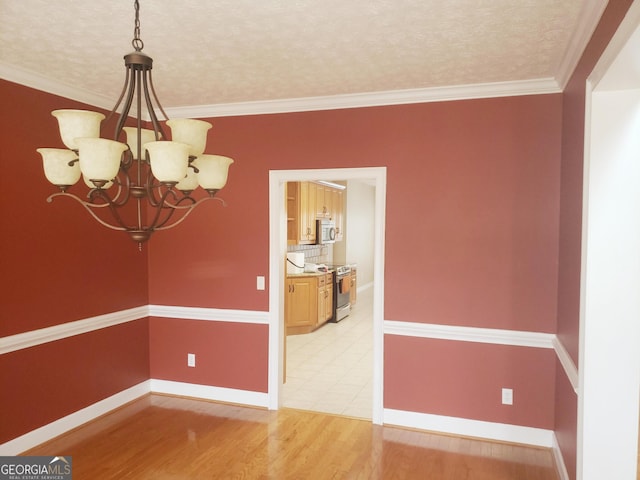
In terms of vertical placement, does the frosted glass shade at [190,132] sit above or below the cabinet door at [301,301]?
above

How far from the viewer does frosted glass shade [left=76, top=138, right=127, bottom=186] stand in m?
1.53

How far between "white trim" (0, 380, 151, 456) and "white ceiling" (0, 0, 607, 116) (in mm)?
2528

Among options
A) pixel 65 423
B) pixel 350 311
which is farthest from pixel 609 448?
pixel 350 311

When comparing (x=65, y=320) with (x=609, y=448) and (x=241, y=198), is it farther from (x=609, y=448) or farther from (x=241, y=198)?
(x=609, y=448)

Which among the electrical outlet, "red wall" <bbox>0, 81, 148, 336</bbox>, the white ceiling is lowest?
the electrical outlet

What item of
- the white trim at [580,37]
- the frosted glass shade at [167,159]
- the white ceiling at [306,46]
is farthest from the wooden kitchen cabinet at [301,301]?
the frosted glass shade at [167,159]

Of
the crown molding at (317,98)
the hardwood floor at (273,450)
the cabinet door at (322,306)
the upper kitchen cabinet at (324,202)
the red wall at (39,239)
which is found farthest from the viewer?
the upper kitchen cabinet at (324,202)

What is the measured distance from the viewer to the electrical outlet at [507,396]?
3521mm

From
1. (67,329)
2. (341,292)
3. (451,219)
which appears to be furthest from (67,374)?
(341,292)

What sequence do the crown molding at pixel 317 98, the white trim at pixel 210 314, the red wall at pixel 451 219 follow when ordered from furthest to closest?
the white trim at pixel 210 314 < the red wall at pixel 451 219 < the crown molding at pixel 317 98

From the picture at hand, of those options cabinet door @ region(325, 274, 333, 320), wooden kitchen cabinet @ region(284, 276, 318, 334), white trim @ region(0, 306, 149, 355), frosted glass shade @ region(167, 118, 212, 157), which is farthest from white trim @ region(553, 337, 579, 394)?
cabinet door @ region(325, 274, 333, 320)

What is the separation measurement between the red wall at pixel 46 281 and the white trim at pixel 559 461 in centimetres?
357

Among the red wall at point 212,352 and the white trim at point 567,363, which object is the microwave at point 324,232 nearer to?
the red wall at point 212,352

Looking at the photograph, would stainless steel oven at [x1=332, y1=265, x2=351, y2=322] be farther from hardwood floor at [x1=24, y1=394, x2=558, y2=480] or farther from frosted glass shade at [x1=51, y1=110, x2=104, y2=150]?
frosted glass shade at [x1=51, y1=110, x2=104, y2=150]
